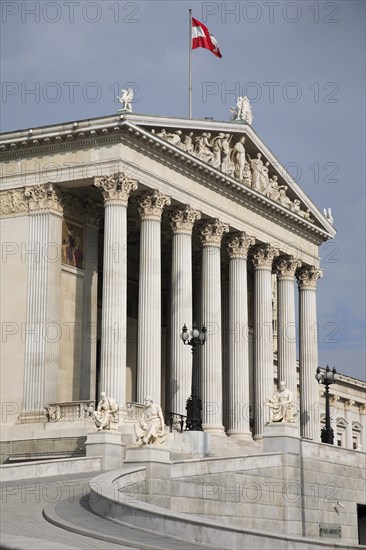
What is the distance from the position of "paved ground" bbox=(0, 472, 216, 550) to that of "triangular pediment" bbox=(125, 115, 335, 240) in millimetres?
20488

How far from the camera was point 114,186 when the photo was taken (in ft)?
161

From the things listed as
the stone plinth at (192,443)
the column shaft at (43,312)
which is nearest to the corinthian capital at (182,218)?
the column shaft at (43,312)

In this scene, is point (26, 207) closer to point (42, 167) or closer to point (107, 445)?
point (42, 167)

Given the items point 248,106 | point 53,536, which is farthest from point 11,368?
point 53,536

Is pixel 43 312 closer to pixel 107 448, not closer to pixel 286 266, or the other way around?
pixel 107 448

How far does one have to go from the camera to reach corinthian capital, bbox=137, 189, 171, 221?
5138 cm

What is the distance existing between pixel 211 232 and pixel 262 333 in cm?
757

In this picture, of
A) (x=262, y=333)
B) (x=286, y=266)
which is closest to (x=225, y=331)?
(x=262, y=333)

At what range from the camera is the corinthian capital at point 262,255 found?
6247 cm

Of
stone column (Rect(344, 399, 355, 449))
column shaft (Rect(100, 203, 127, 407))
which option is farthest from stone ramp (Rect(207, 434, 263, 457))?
stone column (Rect(344, 399, 355, 449))

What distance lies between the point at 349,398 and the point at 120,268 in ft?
172

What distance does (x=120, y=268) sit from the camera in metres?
48.4

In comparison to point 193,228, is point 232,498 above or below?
below

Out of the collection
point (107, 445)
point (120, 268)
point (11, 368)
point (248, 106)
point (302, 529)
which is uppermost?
point (248, 106)
